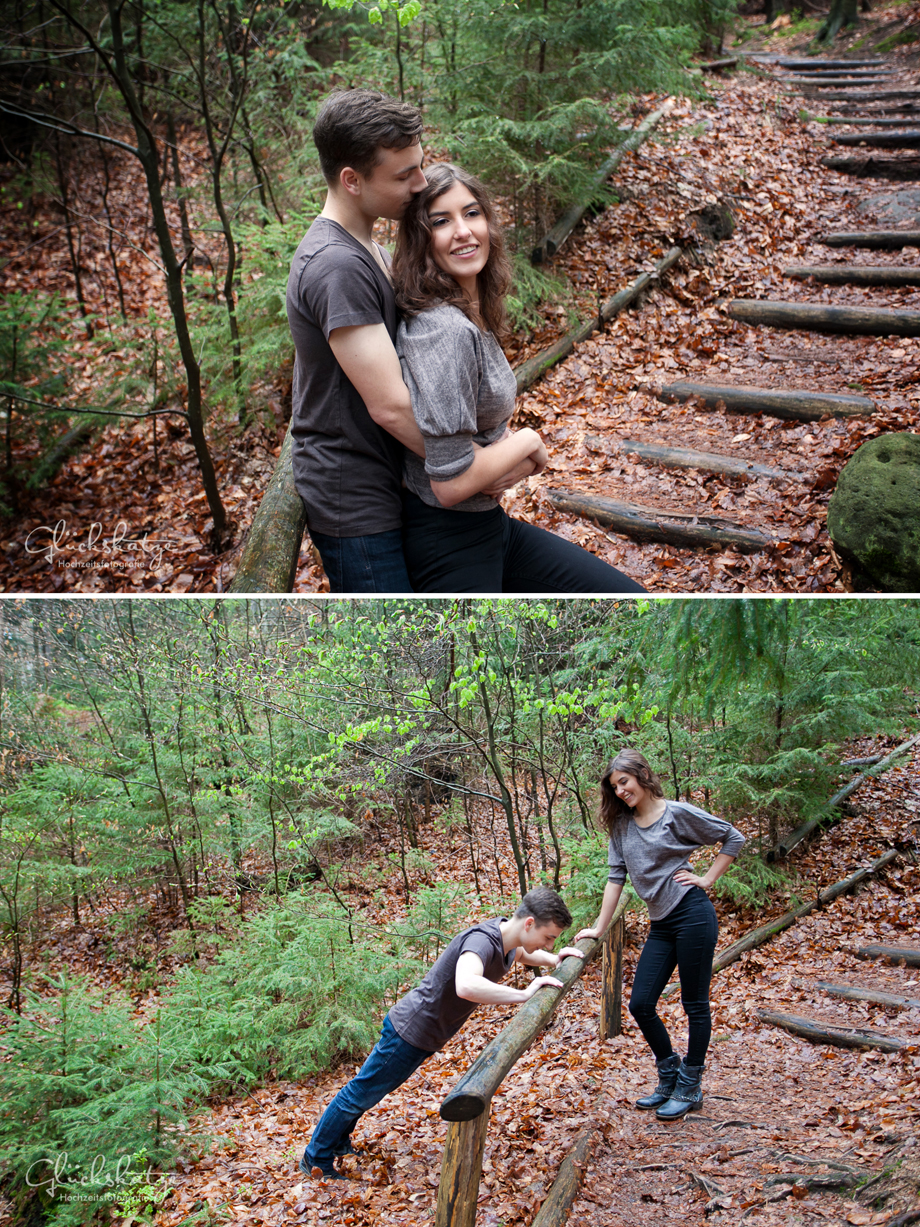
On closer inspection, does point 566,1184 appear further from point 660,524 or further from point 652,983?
point 660,524

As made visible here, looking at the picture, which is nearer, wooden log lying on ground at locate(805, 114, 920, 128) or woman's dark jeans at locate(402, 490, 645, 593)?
woman's dark jeans at locate(402, 490, 645, 593)

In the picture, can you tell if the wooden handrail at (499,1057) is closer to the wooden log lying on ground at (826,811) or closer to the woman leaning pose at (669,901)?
the woman leaning pose at (669,901)

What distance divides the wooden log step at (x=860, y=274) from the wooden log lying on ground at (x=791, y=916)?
189 inches

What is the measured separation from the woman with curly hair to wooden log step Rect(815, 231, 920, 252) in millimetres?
6972

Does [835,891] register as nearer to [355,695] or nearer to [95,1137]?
[355,695]

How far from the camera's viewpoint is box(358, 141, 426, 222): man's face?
2074 millimetres

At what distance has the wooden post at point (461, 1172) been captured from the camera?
260 cm

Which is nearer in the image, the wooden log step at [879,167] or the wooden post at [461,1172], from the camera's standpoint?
the wooden post at [461,1172]

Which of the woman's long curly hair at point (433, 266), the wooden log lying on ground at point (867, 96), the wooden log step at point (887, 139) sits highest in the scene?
the wooden log lying on ground at point (867, 96)

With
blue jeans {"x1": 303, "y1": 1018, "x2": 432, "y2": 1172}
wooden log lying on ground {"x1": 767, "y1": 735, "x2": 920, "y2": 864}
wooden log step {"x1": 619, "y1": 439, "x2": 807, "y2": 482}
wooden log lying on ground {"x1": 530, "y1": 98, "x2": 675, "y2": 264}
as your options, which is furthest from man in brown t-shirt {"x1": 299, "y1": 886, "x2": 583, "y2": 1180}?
wooden log lying on ground {"x1": 530, "y1": 98, "x2": 675, "y2": 264}

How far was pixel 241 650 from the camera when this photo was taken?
16.2 ft

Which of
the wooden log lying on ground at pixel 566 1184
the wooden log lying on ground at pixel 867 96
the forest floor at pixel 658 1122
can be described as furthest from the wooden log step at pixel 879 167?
the wooden log lying on ground at pixel 566 1184

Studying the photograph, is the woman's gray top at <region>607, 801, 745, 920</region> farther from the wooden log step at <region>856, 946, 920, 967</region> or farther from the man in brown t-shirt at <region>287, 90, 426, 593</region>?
the wooden log step at <region>856, 946, 920, 967</region>

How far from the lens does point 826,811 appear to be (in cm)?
561
